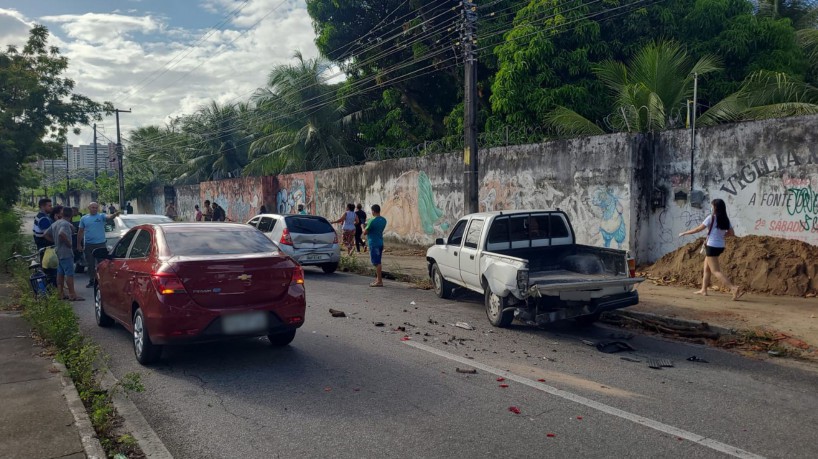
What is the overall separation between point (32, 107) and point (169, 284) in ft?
74.2

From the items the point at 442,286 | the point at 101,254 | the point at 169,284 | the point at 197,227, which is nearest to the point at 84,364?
the point at 169,284

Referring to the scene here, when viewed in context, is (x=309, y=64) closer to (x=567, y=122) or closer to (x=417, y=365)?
(x=567, y=122)

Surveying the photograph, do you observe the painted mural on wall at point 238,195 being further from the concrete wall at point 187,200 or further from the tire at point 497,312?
the tire at point 497,312

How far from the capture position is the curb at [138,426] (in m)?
4.48

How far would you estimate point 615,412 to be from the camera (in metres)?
5.14

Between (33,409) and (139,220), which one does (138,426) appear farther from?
(139,220)

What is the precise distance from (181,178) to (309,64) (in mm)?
18341

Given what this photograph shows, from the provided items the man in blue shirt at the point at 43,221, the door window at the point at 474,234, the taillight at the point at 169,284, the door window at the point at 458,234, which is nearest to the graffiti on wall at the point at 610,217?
the door window at the point at 458,234

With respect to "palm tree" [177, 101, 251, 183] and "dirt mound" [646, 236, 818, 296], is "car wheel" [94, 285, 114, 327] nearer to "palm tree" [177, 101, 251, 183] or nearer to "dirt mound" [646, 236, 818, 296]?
"dirt mound" [646, 236, 818, 296]

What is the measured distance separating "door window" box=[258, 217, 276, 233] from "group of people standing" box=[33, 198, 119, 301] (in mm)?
3848

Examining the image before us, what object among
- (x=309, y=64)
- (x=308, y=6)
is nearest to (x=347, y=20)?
(x=308, y=6)

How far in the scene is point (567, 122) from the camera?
16.8 m

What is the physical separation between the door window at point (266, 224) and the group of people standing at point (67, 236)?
3848 mm

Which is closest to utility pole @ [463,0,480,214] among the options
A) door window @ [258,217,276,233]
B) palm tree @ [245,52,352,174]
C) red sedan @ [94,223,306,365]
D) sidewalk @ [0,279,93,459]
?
door window @ [258,217,276,233]
